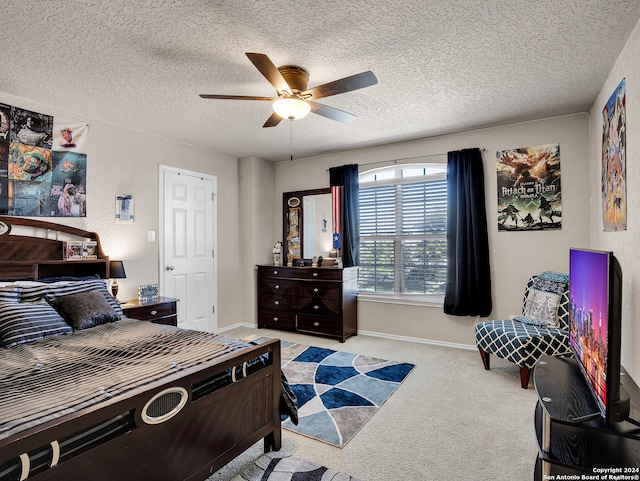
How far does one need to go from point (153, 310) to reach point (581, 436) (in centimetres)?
347

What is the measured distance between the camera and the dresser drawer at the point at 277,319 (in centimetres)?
489

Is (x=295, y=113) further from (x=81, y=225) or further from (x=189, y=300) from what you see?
(x=189, y=300)

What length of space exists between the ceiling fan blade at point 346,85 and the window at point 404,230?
2.38m

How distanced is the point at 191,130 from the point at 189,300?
214 cm

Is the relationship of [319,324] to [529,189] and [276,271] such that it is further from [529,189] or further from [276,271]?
[529,189]

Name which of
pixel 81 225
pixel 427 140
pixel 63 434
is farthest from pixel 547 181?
pixel 81 225

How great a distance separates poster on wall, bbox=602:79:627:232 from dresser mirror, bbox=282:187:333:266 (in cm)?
311

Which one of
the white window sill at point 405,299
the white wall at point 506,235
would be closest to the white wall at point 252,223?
the white wall at point 506,235

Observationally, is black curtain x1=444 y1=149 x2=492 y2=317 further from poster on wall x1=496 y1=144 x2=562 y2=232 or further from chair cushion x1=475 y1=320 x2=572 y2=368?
chair cushion x1=475 y1=320 x2=572 y2=368

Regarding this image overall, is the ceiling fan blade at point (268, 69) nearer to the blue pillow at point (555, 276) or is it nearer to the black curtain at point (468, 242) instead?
the black curtain at point (468, 242)

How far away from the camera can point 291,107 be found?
2.45 metres

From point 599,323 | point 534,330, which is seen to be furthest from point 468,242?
point 599,323

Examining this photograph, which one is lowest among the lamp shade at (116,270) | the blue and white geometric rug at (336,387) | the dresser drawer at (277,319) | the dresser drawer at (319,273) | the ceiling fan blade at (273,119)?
the blue and white geometric rug at (336,387)

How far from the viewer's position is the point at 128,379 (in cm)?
158
